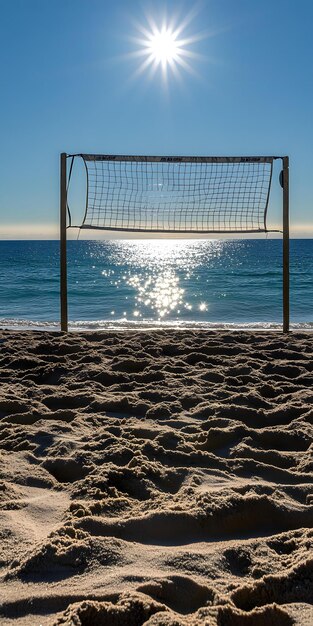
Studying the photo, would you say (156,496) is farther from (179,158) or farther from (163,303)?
(163,303)

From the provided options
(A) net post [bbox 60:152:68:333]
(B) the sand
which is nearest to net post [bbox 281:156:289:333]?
(B) the sand

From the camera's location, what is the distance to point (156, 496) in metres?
2.12

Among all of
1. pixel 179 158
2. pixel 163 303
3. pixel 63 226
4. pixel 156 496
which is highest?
pixel 179 158

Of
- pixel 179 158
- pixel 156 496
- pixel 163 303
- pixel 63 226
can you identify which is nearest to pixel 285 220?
pixel 179 158

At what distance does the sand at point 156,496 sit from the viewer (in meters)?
1.44

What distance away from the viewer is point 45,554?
1.63 meters

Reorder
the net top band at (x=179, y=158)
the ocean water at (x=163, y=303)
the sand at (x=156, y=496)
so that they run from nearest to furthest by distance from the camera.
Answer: the sand at (x=156, y=496), the net top band at (x=179, y=158), the ocean water at (x=163, y=303)

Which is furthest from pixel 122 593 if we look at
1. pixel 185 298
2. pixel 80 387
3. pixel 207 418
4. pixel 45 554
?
pixel 185 298

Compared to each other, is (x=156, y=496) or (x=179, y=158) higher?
(x=179, y=158)

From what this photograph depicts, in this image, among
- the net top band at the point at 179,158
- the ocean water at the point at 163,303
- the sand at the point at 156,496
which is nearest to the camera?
the sand at the point at 156,496

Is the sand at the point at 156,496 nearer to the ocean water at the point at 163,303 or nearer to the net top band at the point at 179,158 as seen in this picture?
the net top band at the point at 179,158

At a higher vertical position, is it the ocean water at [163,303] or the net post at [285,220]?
the net post at [285,220]

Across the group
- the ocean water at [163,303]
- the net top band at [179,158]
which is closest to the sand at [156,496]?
the net top band at [179,158]

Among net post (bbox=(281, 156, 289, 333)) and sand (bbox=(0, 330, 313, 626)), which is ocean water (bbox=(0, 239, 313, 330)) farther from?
sand (bbox=(0, 330, 313, 626))
